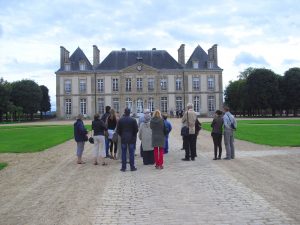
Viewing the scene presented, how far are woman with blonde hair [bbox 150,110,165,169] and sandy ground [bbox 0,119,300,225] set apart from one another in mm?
1210

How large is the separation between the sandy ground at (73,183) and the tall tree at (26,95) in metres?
56.7

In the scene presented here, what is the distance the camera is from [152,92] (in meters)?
66.3

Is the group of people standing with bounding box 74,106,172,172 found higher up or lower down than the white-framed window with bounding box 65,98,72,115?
lower down

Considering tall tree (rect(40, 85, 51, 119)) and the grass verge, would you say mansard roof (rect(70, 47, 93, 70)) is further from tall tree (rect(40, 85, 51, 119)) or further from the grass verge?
the grass verge

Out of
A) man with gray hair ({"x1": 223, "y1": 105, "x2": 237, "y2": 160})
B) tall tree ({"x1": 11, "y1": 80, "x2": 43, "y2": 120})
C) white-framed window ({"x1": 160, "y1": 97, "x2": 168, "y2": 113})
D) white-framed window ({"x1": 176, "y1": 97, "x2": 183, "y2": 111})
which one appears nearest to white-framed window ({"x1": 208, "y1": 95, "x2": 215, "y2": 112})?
white-framed window ({"x1": 176, "y1": 97, "x2": 183, "y2": 111})

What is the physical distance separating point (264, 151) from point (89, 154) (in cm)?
639

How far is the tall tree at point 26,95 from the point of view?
226ft

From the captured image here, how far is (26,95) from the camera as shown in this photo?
226 feet

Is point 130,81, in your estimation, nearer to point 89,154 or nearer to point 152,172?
point 89,154

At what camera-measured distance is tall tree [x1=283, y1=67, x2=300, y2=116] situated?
6212cm

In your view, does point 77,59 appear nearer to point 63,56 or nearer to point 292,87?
point 63,56

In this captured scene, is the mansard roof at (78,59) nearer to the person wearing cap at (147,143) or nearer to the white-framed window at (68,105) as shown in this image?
the white-framed window at (68,105)

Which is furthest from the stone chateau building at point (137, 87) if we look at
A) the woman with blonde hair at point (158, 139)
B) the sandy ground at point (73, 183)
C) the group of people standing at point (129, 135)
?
the woman with blonde hair at point (158, 139)

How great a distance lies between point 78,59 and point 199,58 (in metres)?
20.0
